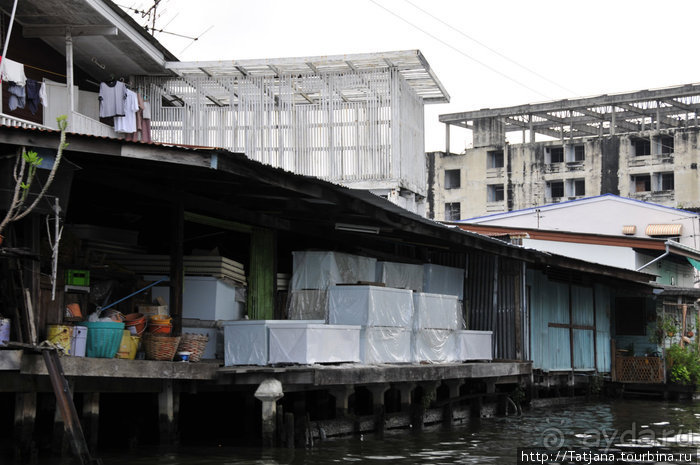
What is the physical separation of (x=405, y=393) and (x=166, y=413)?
5247mm

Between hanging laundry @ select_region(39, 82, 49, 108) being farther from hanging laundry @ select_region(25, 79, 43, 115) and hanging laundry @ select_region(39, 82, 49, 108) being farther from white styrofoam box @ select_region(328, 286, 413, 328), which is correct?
white styrofoam box @ select_region(328, 286, 413, 328)

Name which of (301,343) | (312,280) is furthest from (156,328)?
(312,280)

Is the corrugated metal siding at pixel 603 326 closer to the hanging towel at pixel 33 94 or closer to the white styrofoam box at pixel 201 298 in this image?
the white styrofoam box at pixel 201 298

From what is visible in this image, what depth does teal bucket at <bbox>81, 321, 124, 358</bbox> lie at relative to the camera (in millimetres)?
12148

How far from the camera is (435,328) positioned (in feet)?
58.3

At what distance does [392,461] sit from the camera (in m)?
13.2

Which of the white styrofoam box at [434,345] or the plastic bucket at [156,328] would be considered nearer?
the plastic bucket at [156,328]

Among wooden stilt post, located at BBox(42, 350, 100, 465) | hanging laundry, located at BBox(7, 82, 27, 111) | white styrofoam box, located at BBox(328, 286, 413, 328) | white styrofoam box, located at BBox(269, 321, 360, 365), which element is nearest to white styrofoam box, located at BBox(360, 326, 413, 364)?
white styrofoam box, located at BBox(328, 286, 413, 328)

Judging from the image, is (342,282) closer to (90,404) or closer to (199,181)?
(199,181)

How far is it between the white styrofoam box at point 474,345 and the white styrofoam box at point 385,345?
1979mm

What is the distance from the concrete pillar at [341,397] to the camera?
15086mm

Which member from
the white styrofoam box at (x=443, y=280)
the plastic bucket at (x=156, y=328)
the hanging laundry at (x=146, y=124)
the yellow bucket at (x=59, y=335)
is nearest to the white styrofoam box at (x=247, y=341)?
the plastic bucket at (x=156, y=328)

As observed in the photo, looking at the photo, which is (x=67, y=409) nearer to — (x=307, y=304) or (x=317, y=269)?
(x=307, y=304)

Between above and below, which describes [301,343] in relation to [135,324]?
below
